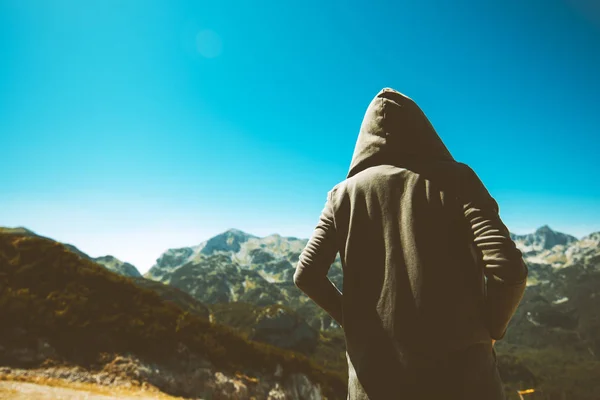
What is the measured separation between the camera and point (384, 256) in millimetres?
2469

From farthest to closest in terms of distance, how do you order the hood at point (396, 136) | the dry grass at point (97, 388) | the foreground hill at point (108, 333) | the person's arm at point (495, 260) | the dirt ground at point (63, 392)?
the foreground hill at point (108, 333)
the dry grass at point (97, 388)
the dirt ground at point (63, 392)
the hood at point (396, 136)
the person's arm at point (495, 260)

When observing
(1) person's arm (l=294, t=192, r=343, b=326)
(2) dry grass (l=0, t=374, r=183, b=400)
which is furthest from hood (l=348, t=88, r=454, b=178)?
(2) dry grass (l=0, t=374, r=183, b=400)

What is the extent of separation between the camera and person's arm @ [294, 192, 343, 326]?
2.67m

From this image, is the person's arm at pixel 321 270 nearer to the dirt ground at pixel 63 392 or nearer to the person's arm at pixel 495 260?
the person's arm at pixel 495 260

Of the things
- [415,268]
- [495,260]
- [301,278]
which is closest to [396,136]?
[415,268]

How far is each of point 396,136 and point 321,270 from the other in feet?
4.31

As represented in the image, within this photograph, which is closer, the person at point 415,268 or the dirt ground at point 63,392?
the person at point 415,268

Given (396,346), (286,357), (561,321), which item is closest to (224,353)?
(286,357)

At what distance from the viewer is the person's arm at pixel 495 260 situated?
6.89 ft

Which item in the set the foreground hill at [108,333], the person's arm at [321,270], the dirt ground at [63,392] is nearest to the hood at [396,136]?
the person's arm at [321,270]

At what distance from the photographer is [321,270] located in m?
2.69

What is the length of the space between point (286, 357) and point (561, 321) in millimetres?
245435

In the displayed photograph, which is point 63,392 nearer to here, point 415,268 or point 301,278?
point 301,278

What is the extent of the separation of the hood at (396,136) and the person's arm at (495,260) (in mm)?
526
